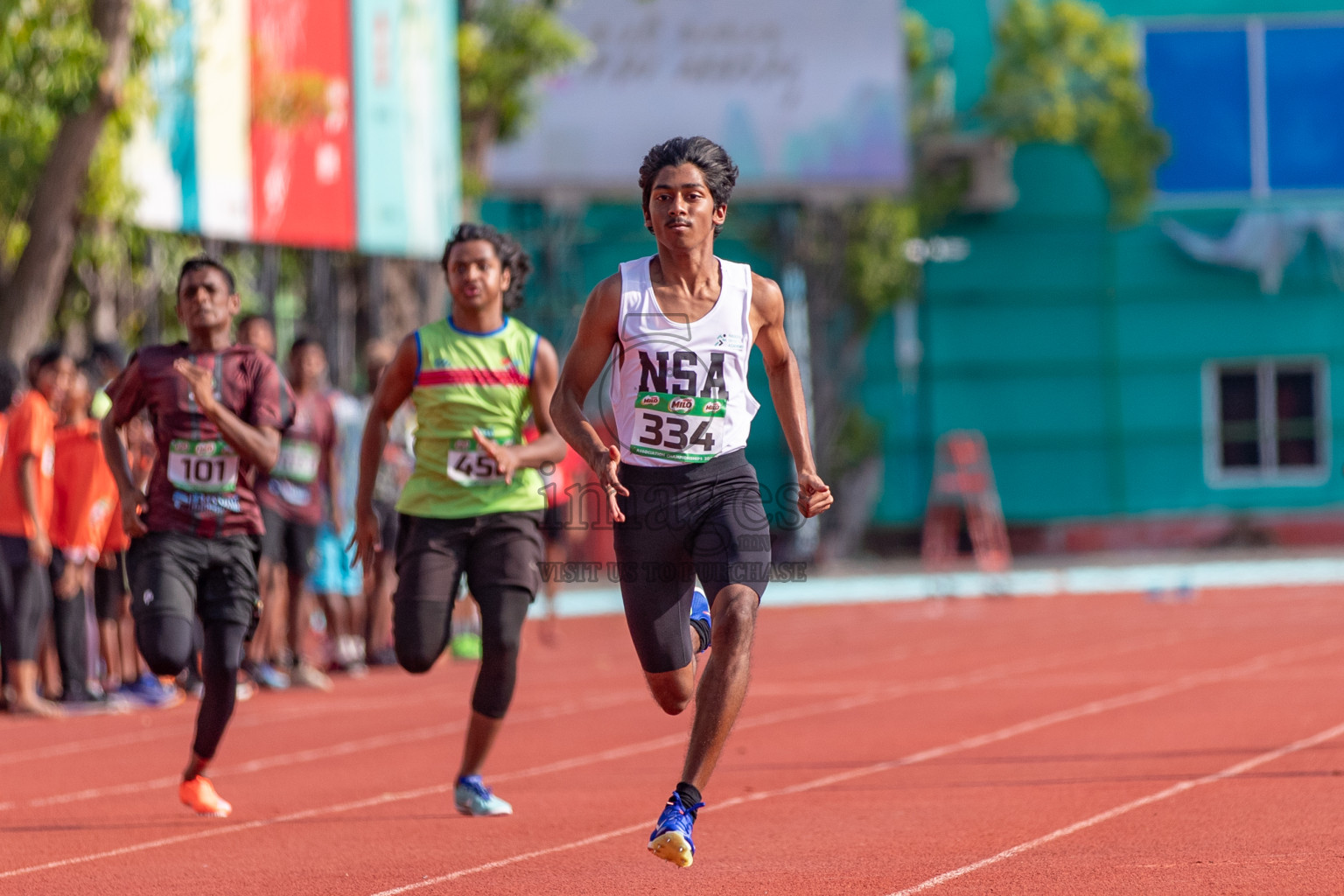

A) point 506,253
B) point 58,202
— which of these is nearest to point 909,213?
point 58,202

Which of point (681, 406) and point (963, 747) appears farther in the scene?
point (963, 747)

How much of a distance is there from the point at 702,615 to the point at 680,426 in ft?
2.32

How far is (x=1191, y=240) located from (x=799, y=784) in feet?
73.0

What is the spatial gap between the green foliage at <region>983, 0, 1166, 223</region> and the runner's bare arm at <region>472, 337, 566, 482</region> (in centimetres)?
2133

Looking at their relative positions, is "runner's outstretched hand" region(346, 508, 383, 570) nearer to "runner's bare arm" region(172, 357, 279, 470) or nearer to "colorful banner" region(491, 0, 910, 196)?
"runner's bare arm" region(172, 357, 279, 470)

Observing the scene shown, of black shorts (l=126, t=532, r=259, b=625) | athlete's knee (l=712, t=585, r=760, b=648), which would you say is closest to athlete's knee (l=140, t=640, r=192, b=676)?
black shorts (l=126, t=532, r=259, b=625)

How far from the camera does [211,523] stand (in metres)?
7.10

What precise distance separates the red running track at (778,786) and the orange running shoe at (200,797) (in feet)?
0.24

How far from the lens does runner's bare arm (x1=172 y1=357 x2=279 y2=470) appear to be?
7.00 metres

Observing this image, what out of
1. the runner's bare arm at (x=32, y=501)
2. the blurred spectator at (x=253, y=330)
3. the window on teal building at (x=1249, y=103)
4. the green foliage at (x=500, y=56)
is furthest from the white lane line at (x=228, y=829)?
the window on teal building at (x=1249, y=103)

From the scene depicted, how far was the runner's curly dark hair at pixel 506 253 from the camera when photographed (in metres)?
7.21

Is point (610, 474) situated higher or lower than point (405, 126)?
lower

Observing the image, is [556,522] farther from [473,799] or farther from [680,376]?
[680,376]

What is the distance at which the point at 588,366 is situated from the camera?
235 inches
